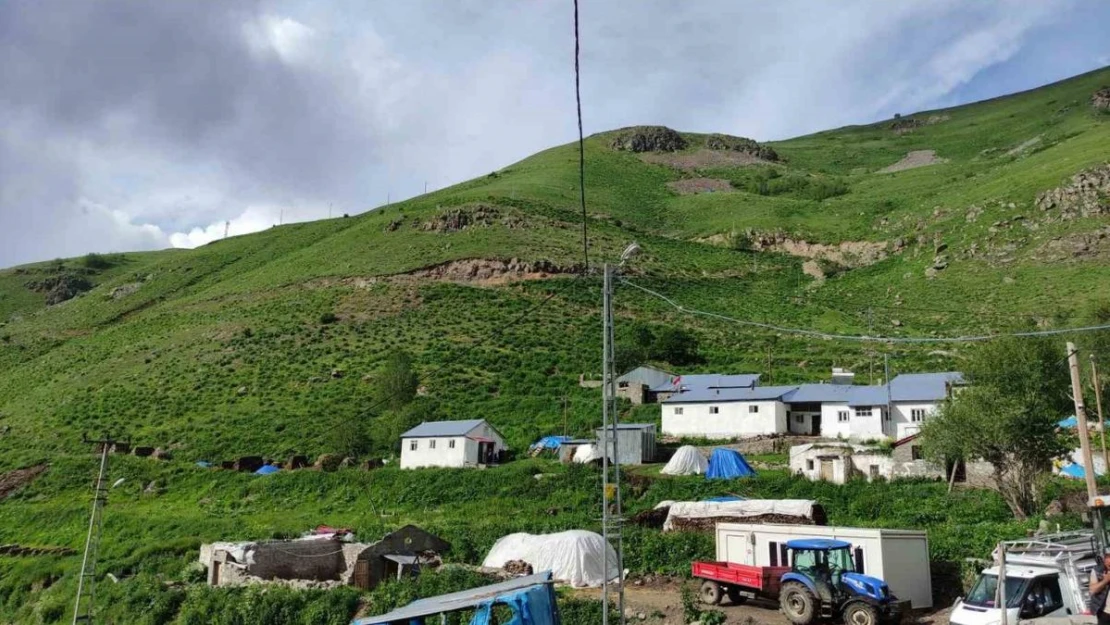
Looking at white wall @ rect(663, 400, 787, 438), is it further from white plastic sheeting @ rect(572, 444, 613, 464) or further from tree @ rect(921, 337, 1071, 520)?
tree @ rect(921, 337, 1071, 520)

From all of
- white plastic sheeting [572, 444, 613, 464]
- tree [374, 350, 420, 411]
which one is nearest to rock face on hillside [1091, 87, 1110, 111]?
tree [374, 350, 420, 411]

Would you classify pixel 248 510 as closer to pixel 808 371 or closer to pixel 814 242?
pixel 808 371

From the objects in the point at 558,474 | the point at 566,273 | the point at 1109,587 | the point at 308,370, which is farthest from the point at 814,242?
the point at 1109,587

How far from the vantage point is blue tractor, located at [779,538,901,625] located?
1743 cm

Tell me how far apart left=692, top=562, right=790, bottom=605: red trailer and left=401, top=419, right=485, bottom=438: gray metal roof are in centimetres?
2541

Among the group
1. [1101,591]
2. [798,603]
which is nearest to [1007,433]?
[798,603]

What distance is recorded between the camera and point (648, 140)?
172 metres

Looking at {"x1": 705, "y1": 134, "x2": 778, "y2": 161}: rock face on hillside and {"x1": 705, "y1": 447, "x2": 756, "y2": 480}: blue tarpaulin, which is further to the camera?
{"x1": 705, "y1": 134, "x2": 778, "y2": 161}: rock face on hillside

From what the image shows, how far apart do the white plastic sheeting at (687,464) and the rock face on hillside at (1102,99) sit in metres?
158

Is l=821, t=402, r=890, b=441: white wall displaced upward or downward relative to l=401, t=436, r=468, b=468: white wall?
upward

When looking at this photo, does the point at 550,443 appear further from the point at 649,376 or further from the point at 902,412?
the point at 902,412

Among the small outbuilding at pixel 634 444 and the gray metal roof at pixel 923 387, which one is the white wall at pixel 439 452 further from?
the gray metal roof at pixel 923 387

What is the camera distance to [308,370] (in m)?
63.8

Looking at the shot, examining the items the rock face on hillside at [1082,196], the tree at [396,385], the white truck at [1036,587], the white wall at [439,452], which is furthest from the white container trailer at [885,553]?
the rock face on hillside at [1082,196]
